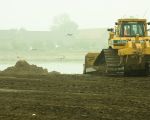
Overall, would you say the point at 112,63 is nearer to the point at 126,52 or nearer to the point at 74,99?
the point at 126,52

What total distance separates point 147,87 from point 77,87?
216 centimetres

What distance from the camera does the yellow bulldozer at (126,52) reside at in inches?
829

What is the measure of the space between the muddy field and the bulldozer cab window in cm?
376

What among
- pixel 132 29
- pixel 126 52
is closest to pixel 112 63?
pixel 126 52

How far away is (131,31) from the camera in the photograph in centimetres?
2284

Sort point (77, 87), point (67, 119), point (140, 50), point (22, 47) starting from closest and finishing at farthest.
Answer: point (67, 119) → point (77, 87) → point (140, 50) → point (22, 47)

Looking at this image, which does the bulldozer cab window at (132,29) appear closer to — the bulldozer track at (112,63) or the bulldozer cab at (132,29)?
the bulldozer cab at (132,29)

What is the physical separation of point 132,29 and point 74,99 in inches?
379

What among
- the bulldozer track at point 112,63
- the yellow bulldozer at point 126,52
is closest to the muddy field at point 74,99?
the yellow bulldozer at point 126,52

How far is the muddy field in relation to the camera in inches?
454

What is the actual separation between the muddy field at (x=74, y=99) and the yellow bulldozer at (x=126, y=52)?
6.49 feet

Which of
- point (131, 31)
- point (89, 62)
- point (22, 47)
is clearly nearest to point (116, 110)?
point (131, 31)

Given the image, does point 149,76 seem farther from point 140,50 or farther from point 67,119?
point 67,119

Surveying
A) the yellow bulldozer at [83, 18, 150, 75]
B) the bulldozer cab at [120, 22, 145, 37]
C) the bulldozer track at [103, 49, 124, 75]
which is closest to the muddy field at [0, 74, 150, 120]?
the yellow bulldozer at [83, 18, 150, 75]
